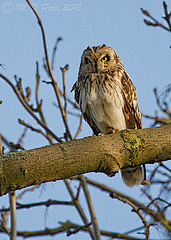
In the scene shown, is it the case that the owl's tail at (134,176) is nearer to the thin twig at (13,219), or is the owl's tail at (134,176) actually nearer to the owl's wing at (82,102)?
the owl's wing at (82,102)

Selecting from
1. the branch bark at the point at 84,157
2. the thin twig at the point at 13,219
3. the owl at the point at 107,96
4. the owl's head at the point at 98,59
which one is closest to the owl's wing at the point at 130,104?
the owl at the point at 107,96

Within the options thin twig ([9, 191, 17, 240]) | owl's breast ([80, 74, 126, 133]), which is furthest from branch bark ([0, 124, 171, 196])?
owl's breast ([80, 74, 126, 133])

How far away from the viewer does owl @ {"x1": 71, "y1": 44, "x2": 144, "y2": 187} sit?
402 cm

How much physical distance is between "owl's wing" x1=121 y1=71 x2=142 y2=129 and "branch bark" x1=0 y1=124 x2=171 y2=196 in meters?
1.31

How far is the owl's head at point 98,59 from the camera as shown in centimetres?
440

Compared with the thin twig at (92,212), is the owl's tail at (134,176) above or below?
above

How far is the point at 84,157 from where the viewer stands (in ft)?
8.43

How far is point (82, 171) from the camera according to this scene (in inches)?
101

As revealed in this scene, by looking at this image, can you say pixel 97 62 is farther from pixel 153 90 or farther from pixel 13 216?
pixel 13 216

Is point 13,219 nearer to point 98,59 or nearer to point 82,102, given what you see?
point 82,102

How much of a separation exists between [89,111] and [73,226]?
55.1 inches

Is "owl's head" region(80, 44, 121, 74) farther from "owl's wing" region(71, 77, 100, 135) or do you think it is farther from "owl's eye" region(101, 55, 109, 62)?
"owl's wing" region(71, 77, 100, 135)

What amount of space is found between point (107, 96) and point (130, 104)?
15.6 inches

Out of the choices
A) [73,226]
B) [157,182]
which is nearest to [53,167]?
[157,182]
